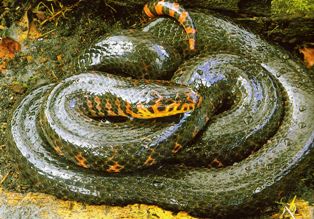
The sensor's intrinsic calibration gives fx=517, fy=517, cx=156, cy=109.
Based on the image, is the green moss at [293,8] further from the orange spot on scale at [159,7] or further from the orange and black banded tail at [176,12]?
the orange spot on scale at [159,7]

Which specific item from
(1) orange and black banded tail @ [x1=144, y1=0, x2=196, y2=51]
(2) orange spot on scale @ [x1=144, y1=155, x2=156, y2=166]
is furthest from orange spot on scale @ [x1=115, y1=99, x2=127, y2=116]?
(1) orange and black banded tail @ [x1=144, y1=0, x2=196, y2=51]

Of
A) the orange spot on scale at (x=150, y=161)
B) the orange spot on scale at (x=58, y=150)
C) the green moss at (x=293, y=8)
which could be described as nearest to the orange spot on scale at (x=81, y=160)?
the orange spot on scale at (x=58, y=150)

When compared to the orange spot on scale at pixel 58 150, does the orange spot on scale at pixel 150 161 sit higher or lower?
higher

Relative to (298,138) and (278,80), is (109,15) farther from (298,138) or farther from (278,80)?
(298,138)

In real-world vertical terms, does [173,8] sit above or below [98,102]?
above

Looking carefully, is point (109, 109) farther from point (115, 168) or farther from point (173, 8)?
point (173, 8)

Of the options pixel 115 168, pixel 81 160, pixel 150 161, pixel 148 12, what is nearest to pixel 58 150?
pixel 81 160

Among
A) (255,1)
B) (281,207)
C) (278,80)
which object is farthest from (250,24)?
(281,207)

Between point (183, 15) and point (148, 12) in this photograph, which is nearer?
point (183, 15)
